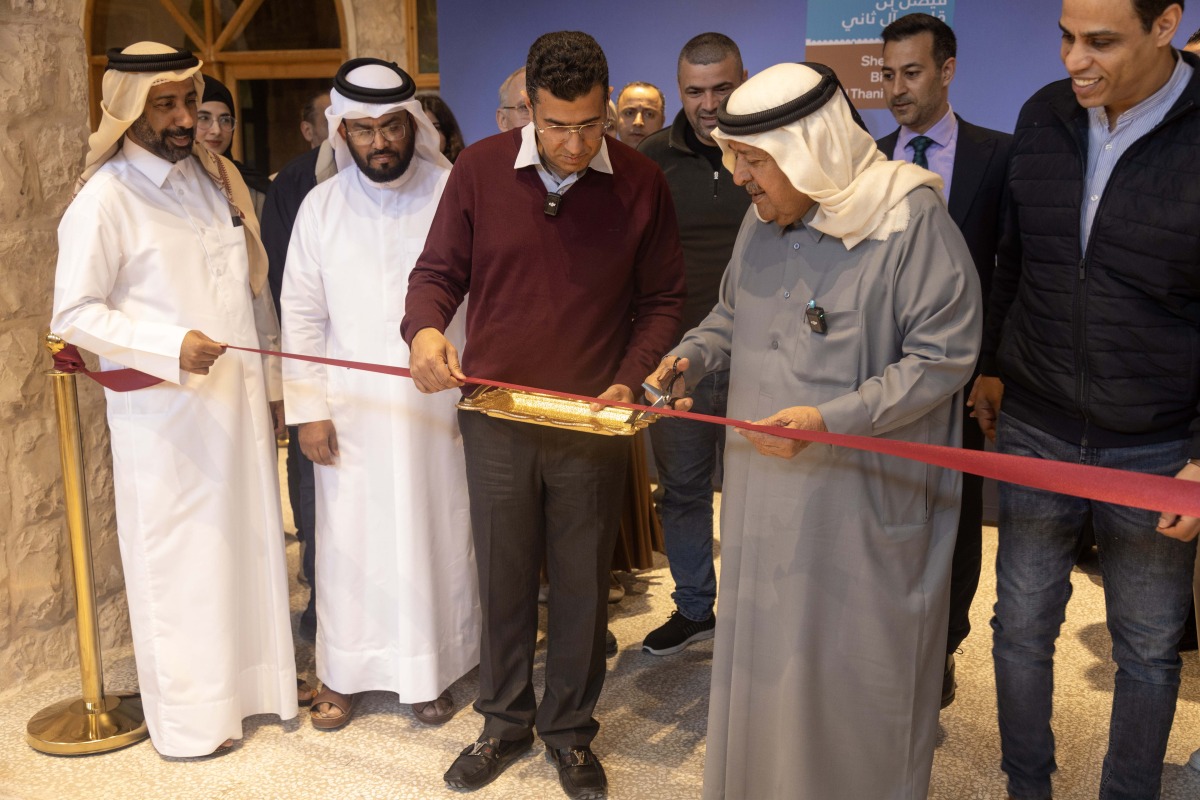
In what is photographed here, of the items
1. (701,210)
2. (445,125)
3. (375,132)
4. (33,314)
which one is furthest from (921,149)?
(33,314)

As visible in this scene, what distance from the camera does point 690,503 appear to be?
4.19 meters

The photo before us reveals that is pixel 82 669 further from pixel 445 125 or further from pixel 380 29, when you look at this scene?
pixel 380 29

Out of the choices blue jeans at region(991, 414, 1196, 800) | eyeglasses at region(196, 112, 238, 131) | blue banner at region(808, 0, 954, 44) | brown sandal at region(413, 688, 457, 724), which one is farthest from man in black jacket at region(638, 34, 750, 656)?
blue banner at region(808, 0, 954, 44)

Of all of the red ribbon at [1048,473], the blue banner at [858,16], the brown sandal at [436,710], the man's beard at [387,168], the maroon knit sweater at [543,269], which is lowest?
the brown sandal at [436,710]

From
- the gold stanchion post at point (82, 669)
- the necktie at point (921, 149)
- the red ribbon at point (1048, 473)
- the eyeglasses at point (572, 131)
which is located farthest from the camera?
the necktie at point (921, 149)

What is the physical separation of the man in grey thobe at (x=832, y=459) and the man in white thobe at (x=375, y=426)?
1.09 m

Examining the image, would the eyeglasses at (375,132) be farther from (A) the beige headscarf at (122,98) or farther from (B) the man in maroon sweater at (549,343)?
(A) the beige headscarf at (122,98)

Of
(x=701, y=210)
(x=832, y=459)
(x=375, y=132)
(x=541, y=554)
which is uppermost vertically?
(x=375, y=132)

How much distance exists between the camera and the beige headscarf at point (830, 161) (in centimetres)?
236

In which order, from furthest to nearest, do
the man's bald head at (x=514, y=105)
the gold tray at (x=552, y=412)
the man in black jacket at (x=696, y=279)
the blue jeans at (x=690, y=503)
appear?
the man's bald head at (x=514, y=105) < the blue jeans at (x=690, y=503) < the man in black jacket at (x=696, y=279) < the gold tray at (x=552, y=412)

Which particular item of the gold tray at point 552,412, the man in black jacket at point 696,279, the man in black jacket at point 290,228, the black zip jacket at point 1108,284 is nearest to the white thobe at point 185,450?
the man in black jacket at point 290,228

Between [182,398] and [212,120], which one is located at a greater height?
[212,120]

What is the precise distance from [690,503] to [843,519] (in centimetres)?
169

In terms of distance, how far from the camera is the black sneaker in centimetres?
412
